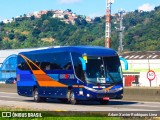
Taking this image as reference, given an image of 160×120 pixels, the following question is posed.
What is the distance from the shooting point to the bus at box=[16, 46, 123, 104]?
27547 millimetres

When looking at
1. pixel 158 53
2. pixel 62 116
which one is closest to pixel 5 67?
pixel 158 53

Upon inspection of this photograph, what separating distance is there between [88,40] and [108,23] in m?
103

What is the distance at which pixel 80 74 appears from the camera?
27719mm

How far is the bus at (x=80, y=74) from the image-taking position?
2755cm

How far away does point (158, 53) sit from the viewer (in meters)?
78.8

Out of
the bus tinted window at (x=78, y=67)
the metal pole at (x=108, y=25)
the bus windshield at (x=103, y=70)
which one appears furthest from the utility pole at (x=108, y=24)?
the bus tinted window at (x=78, y=67)

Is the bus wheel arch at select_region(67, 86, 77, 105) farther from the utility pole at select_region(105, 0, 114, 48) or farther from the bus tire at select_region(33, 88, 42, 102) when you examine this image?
the utility pole at select_region(105, 0, 114, 48)

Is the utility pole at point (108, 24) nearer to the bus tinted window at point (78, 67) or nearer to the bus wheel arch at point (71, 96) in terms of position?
the bus wheel arch at point (71, 96)

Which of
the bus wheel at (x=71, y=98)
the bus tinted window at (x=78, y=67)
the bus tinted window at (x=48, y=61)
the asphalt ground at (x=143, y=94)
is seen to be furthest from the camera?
the asphalt ground at (x=143, y=94)

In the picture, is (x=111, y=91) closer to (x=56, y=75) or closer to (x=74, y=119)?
(x=56, y=75)

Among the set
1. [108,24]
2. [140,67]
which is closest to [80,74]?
[108,24]

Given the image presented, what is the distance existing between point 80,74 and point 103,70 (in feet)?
4.01

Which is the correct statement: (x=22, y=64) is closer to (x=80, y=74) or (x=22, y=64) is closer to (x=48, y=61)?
(x=48, y=61)

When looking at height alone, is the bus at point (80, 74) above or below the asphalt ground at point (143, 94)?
above
